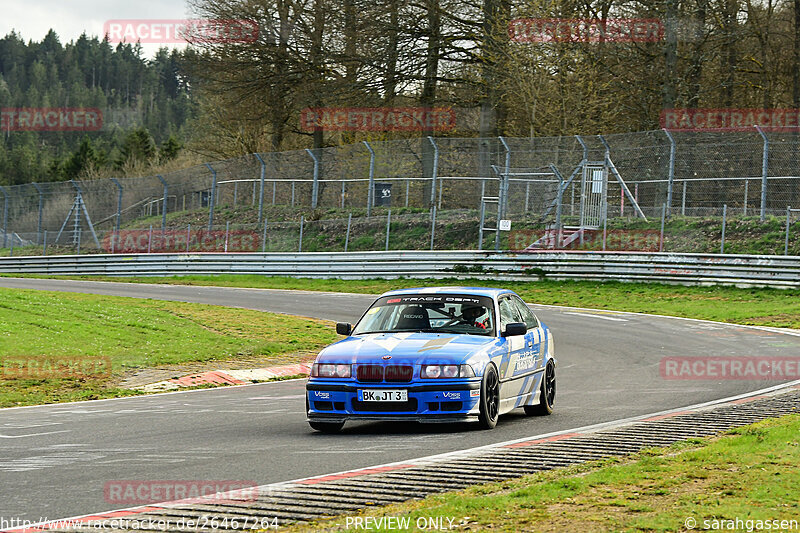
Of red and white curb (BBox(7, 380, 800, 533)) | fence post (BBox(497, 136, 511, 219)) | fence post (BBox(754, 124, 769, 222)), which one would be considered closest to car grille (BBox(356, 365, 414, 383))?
red and white curb (BBox(7, 380, 800, 533))

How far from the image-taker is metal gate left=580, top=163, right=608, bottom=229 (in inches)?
1294

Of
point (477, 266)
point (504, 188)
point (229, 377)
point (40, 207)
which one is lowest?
point (229, 377)

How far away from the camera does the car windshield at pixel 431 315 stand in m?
11.0

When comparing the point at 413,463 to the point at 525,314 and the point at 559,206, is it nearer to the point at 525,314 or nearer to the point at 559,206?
A: the point at 525,314

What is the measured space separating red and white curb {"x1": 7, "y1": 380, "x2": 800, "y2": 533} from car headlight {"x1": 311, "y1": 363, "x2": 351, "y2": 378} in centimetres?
170

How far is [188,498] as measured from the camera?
22.3 feet

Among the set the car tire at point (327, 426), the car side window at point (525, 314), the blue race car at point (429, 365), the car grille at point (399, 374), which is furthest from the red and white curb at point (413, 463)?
the car tire at point (327, 426)

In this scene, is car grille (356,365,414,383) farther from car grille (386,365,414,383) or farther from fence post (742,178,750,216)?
fence post (742,178,750,216)

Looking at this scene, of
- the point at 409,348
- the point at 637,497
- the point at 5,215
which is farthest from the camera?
the point at 5,215

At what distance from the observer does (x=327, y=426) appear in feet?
33.9

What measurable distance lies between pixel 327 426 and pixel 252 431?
2.39ft

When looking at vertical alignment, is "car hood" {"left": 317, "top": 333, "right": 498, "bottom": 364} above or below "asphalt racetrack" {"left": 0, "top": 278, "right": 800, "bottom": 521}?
above

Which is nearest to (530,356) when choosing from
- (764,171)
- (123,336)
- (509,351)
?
(509,351)

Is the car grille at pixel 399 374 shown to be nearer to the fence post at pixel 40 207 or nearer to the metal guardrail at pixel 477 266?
the metal guardrail at pixel 477 266
